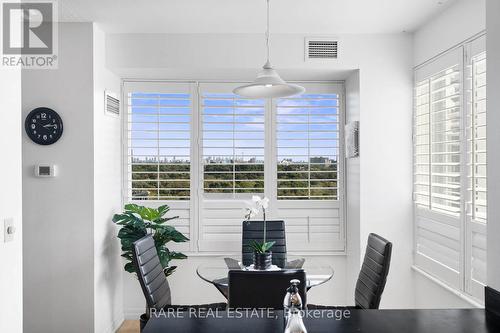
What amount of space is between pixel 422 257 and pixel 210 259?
1.93 meters

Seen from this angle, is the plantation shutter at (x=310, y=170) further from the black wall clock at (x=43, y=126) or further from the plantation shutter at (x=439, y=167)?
the black wall clock at (x=43, y=126)

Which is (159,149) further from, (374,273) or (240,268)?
(374,273)

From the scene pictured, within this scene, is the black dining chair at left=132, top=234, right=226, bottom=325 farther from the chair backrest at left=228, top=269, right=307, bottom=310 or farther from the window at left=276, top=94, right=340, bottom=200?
the window at left=276, top=94, right=340, bottom=200

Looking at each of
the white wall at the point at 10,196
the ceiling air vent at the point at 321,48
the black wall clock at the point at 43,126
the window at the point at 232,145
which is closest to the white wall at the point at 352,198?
the ceiling air vent at the point at 321,48

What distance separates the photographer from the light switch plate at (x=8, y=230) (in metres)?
2.02

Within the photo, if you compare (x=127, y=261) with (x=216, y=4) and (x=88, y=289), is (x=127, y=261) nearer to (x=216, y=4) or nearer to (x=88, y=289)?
(x=88, y=289)

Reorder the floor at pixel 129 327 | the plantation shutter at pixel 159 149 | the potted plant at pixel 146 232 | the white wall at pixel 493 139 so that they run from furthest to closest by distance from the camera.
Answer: the plantation shutter at pixel 159 149, the floor at pixel 129 327, the potted plant at pixel 146 232, the white wall at pixel 493 139

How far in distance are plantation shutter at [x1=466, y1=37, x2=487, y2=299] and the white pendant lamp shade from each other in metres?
1.14

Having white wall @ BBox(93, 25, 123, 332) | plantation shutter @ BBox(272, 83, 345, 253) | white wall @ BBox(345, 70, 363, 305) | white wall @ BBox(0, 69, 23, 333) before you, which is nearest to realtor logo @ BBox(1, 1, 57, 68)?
white wall @ BBox(93, 25, 123, 332)

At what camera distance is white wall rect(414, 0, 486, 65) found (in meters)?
2.79

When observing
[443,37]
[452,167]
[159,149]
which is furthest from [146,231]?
[443,37]

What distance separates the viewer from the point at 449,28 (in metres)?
3.14

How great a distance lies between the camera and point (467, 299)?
2879 millimetres

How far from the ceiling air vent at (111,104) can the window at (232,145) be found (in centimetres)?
81
